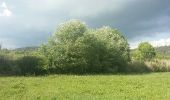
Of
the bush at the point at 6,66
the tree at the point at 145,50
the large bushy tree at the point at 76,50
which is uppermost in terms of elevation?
the tree at the point at 145,50

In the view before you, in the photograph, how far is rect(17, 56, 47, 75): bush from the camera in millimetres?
48500

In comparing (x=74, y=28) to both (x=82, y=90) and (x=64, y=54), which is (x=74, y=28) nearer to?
(x=64, y=54)

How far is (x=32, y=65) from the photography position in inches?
1924

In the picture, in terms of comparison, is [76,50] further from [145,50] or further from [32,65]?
[145,50]

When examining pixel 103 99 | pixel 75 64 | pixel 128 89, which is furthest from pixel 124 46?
pixel 103 99

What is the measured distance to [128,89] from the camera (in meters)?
27.0

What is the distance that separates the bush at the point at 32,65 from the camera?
1909 inches

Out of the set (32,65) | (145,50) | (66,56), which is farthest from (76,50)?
(145,50)

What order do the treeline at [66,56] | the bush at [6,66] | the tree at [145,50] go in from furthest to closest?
the tree at [145,50]
the treeline at [66,56]
the bush at [6,66]

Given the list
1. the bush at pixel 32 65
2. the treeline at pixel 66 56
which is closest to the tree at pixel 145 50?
the treeline at pixel 66 56

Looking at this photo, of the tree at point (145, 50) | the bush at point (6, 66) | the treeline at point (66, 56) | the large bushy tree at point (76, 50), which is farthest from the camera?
the tree at point (145, 50)

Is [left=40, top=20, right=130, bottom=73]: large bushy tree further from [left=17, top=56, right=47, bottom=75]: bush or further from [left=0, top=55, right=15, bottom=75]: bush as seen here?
[left=0, top=55, right=15, bottom=75]: bush

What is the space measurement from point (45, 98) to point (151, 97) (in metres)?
6.11

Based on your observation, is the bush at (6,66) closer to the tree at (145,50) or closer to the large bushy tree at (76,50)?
the large bushy tree at (76,50)
